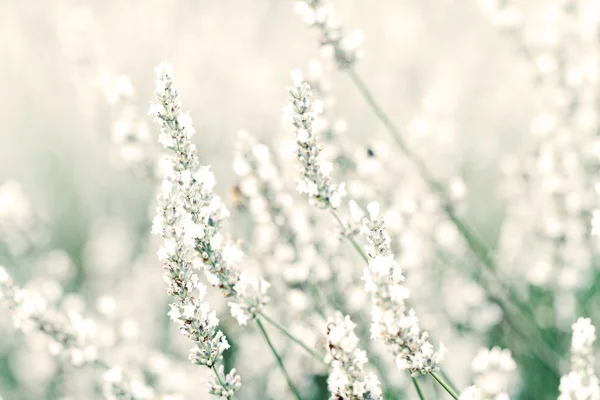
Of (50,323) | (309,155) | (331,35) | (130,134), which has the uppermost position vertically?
(130,134)

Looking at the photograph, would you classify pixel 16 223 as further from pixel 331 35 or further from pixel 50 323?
pixel 331 35

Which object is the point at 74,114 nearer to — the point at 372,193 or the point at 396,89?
the point at 396,89

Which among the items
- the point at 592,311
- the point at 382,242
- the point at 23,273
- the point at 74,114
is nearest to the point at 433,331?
the point at 592,311

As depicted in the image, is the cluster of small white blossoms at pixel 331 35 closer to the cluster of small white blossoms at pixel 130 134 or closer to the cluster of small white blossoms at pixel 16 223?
the cluster of small white blossoms at pixel 130 134

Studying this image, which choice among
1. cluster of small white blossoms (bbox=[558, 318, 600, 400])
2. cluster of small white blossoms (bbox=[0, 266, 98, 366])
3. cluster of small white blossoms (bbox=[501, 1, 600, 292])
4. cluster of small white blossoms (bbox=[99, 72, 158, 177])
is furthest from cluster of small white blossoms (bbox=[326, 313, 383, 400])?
cluster of small white blossoms (bbox=[99, 72, 158, 177])

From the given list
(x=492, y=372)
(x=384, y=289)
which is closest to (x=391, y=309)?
(x=384, y=289)
